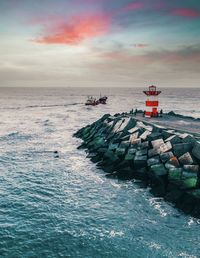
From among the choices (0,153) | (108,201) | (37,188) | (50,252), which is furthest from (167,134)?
(0,153)

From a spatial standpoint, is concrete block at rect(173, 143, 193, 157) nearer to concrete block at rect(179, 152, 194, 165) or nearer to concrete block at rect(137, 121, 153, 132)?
concrete block at rect(179, 152, 194, 165)

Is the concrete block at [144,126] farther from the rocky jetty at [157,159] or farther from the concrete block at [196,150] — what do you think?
the concrete block at [196,150]

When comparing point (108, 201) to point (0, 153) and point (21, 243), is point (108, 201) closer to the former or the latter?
point (21, 243)

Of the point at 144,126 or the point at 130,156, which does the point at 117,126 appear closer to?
the point at 144,126

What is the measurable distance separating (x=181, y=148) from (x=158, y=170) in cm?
169

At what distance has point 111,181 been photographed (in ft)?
50.8

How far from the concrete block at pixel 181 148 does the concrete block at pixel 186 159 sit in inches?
18.1

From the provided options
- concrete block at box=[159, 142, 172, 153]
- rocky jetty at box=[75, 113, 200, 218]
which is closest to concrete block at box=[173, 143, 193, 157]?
rocky jetty at box=[75, 113, 200, 218]

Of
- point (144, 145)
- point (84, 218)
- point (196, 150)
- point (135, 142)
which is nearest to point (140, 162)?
point (144, 145)

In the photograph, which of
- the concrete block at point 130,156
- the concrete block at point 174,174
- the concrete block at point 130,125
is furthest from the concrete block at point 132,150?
the concrete block at point 130,125

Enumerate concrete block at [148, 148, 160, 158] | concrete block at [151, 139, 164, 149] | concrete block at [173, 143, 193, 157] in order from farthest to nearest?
concrete block at [151, 139, 164, 149] < concrete block at [148, 148, 160, 158] < concrete block at [173, 143, 193, 157]

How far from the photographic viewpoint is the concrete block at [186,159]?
13.5 metres

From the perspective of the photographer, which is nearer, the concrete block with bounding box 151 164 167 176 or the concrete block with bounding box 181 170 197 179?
the concrete block with bounding box 181 170 197 179

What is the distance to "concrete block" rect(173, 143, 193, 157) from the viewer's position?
14.4 metres
